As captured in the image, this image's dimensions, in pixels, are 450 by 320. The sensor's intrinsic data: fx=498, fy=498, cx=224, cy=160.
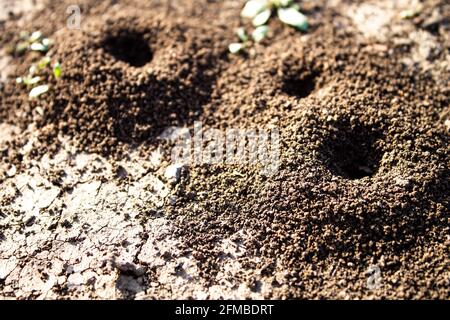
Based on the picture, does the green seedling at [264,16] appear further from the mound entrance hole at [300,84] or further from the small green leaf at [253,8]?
the mound entrance hole at [300,84]

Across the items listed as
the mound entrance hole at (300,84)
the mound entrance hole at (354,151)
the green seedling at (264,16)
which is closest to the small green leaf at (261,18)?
the green seedling at (264,16)

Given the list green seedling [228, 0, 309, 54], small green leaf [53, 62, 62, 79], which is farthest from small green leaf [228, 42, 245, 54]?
small green leaf [53, 62, 62, 79]

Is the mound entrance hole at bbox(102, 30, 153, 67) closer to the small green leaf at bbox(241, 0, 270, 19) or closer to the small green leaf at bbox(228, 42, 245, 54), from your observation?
the small green leaf at bbox(228, 42, 245, 54)

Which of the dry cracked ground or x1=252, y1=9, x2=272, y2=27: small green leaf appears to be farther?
x1=252, y1=9, x2=272, y2=27: small green leaf

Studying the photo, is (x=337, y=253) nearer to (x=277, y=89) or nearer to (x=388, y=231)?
(x=388, y=231)
